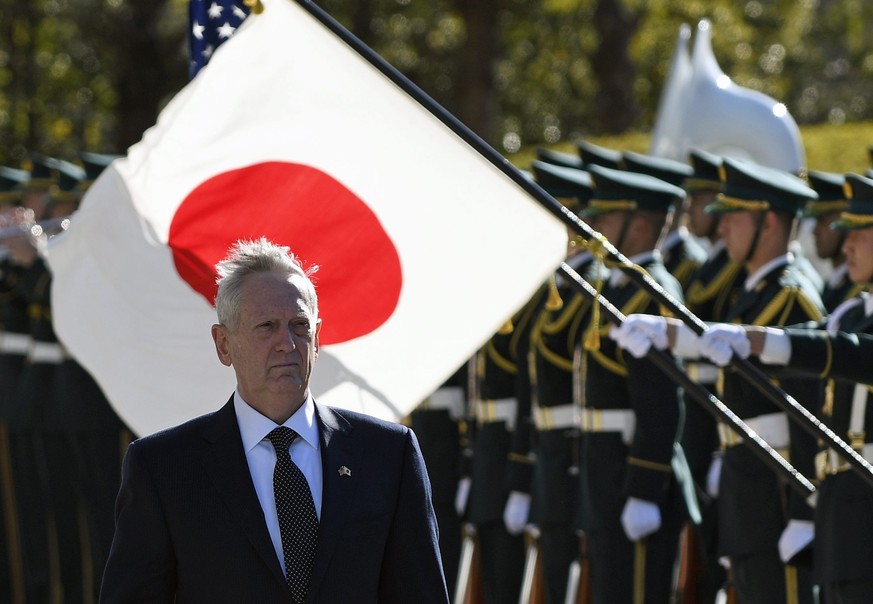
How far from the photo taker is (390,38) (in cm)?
2514

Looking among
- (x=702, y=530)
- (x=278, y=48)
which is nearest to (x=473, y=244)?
(x=278, y=48)

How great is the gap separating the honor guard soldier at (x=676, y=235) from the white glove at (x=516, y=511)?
1.11 meters

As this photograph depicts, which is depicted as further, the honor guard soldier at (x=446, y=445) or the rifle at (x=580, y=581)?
the honor guard soldier at (x=446, y=445)

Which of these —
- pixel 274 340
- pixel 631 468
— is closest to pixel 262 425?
pixel 274 340

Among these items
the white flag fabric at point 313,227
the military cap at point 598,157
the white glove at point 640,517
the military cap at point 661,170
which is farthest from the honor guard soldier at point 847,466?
the military cap at point 598,157

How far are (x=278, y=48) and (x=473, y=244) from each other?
2.95 feet

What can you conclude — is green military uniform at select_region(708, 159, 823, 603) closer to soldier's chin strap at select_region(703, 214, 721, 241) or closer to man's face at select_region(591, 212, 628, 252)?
man's face at select_region(591, 212, 628, 252)

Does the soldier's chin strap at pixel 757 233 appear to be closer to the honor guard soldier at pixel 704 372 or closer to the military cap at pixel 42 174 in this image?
the honor guard soldier at pixel 704 372

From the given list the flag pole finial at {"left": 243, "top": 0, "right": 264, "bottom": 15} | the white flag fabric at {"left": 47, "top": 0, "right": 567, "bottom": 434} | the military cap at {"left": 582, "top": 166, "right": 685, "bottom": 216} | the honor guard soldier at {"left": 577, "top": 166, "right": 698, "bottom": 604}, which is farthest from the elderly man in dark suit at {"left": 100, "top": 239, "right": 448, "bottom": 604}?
the military cap at {"left": 582, "top": 166, "right": 685, "bottom": 216}

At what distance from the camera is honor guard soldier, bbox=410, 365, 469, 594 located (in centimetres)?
841

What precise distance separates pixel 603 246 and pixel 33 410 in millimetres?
5595

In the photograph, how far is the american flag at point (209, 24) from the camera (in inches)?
230

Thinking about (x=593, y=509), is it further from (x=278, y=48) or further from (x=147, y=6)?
(x=147, y=6)

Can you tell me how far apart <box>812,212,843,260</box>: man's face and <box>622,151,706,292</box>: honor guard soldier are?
516 millimetres
